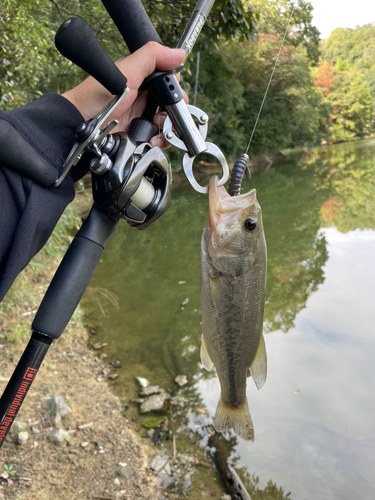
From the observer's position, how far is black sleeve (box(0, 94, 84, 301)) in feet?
3.81

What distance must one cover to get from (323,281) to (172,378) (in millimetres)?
4311

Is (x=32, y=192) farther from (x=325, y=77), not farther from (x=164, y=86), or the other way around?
(x=325, y=77)

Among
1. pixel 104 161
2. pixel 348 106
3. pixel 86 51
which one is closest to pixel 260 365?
pixel 104 161

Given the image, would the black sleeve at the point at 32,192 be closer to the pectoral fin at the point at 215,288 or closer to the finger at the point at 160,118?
the finger at the point at 160,118

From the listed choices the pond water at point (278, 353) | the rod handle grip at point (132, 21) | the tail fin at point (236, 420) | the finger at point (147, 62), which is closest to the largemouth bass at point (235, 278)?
the tail fin at point (236, 420)

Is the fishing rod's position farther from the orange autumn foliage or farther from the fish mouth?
the orange autumn foliage

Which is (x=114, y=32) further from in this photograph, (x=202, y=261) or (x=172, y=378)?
(x=202, y=261)

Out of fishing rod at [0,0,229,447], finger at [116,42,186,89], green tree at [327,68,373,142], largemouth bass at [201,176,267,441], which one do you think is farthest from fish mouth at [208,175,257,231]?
green tree at [327,68,373,142]

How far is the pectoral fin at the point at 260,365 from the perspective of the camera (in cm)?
177

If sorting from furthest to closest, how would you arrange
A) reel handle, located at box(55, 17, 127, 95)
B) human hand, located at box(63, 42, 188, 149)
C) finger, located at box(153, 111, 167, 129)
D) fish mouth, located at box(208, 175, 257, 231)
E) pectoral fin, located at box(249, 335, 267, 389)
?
pectoral fin, located at box(249, 335, 267, 389), fish mouth, located at box(208, 175, 257, 231), finger, located at box(153, 111, 167, 129), human hand, located at box(63, 42, 188, 149), reel handle, located at box(55, 17, 127, 95)

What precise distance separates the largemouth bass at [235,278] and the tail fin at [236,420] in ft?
0.70

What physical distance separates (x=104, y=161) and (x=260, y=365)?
3.51 ft

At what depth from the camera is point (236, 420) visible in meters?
1.90

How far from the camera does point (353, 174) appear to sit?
21453 millimetres
